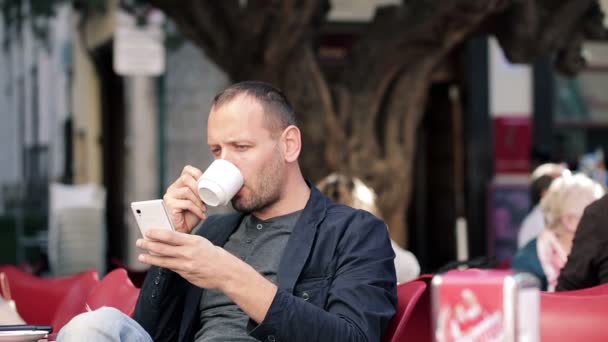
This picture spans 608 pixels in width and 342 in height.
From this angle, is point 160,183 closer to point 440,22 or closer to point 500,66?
point 500,66

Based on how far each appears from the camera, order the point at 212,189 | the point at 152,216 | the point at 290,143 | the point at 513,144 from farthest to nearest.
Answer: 1. the point at 513,144
2. the point at 290,143
3. the point at 212,189
4. the point at 152,216

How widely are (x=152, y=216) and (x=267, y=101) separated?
2.64 feet

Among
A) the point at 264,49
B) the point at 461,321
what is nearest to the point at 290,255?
the point at 461,321

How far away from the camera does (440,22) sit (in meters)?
8.11

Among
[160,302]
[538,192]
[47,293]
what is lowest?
[47,293]

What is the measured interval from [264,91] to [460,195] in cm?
1112

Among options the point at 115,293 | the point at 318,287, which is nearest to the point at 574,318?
the point at 318,287

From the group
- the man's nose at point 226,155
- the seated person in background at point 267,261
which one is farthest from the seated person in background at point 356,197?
the man's nose at point 226,155

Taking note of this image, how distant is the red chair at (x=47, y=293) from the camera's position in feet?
17.8

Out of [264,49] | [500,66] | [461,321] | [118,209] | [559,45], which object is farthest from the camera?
[118,209]

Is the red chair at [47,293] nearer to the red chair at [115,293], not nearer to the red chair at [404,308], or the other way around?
the red chair at [115,293]

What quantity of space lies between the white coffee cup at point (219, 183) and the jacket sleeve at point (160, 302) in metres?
0.57

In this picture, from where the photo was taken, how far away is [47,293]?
6.01 m

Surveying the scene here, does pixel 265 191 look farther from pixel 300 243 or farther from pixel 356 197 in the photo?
pixel 356 197
